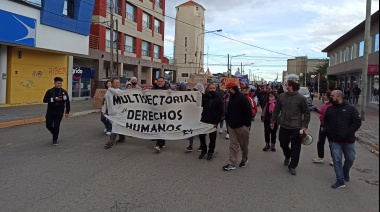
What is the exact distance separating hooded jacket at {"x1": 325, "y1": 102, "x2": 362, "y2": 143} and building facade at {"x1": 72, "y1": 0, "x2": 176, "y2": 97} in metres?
18.3

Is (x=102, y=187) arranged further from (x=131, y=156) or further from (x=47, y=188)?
(x=131, y=156)

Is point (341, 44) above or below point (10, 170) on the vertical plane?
above

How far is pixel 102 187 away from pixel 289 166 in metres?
3.60

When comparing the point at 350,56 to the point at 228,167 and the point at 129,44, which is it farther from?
the point at 228,167

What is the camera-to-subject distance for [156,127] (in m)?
8.59

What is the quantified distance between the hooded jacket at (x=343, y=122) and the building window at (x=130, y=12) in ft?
101

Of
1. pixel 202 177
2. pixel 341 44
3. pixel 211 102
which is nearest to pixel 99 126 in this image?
pixel 211 102

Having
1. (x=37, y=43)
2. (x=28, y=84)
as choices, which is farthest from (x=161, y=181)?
(x=28, y=84)

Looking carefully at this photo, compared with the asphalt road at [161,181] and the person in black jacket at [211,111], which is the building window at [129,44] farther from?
the person in black jacket at [211,111]

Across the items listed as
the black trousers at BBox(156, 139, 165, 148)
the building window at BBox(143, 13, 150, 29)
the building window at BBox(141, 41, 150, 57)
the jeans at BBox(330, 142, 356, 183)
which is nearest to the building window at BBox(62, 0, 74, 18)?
the building window at BBox(141, 41, 150, 57)

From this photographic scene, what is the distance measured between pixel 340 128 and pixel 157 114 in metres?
4.54

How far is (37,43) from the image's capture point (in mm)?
18859

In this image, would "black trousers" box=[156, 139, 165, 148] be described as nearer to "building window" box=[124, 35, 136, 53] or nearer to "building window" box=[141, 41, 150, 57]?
"building window" box=[124, 35, 136, 53]

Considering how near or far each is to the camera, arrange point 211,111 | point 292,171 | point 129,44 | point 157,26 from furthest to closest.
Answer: point 157,26 → point 129,44 → point 211,111 → point 292,171
